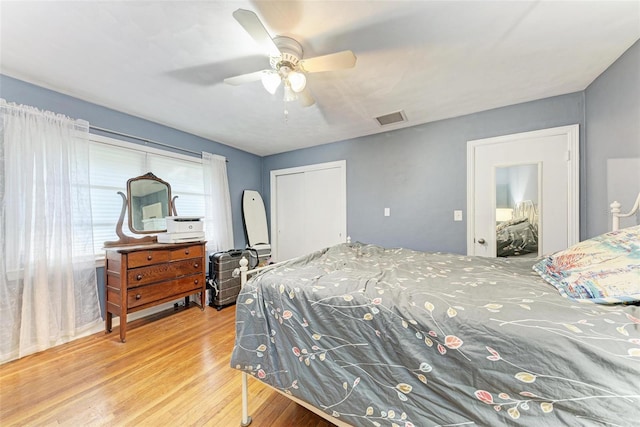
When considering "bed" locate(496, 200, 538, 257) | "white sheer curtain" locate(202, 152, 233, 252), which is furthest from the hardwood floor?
"bed" locate(496, 200, 538, 257)

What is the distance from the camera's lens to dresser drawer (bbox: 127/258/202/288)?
2327mm

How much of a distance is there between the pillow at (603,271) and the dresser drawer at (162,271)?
3.08 meters

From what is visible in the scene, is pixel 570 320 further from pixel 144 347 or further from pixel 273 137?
pixel 273 137

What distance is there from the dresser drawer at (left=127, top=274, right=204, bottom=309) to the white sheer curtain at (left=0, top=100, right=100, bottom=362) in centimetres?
43

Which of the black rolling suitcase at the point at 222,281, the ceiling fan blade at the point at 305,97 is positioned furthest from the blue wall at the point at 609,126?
the black rolling suitcase at the point at 222,281

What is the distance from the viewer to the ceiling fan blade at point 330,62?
4.68 feet

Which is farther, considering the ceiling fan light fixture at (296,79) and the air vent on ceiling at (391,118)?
the air vent on ceiling at (391,118)

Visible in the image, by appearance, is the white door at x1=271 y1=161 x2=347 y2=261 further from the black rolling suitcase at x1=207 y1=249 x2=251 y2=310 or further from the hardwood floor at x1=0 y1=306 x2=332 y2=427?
the hardwood floor at x1=0 y1=306 x2=332 y2=427

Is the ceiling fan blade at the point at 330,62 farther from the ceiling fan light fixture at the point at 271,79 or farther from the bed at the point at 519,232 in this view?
the bed at the point at 519,232

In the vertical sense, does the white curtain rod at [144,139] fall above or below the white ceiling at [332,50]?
below

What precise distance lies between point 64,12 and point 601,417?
111 inches

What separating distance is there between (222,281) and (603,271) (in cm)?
A: 317

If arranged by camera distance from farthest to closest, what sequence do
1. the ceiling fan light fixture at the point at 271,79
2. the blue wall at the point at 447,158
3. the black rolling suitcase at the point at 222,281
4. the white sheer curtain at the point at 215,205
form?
the white sheer curtain at the point at 215,205 < the black rolling suitcase at the point at 222,281 < the blue wall at the point at 447,158 < the ceiling fan light fixture at the point at 271,79

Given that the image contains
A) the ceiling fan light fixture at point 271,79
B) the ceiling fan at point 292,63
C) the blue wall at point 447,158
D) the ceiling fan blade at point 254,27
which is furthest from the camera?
the blue wall at point 447,158
